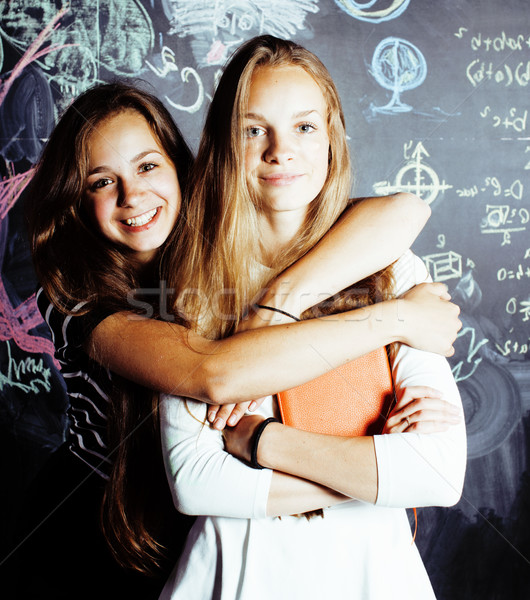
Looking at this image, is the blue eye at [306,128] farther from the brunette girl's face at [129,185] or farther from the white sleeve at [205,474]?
the white sleeve at [205,474]

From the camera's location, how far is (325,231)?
51.0 inches

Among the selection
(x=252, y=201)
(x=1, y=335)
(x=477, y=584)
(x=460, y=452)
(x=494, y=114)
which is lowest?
(x=477, y=584)

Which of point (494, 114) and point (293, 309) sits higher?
point (494, 114)

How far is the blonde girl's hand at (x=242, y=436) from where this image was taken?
1.02 meters

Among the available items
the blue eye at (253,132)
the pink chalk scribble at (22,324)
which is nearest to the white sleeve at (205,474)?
the blue eye at (253,132)

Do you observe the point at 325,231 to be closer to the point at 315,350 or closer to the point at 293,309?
the point at 293,309

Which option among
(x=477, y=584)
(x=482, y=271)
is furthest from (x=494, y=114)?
(x=477, y=584)

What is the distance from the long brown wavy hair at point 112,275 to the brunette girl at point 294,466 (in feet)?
0.71

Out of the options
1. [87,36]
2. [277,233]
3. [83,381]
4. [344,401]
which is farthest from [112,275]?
[87,36]

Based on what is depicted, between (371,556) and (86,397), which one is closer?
(371,556)

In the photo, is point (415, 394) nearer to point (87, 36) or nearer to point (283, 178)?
point (283, 178)

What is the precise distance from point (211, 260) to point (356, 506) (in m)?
0.61

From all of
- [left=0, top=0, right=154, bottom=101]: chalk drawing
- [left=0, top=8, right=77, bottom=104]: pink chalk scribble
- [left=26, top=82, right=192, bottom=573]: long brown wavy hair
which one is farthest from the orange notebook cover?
[left=0, top=8, right=77, bottom=104]: pink chalk scribble

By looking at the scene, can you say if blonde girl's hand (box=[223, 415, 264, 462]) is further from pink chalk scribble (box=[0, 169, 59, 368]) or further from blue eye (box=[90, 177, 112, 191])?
pink chalk scribble (box=[0, 169, 59, 368])
